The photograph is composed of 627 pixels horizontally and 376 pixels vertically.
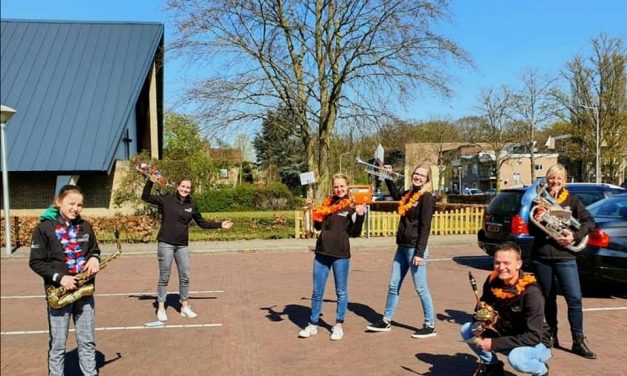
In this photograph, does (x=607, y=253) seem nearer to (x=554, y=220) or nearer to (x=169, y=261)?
(x=554, y=220)

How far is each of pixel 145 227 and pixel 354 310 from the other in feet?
35.7

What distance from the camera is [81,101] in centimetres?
2109

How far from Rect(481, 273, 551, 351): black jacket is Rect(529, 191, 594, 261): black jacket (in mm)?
1162

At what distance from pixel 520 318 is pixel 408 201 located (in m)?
2.14

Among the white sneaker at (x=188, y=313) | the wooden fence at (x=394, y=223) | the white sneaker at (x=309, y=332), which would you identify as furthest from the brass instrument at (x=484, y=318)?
the wooden fence at (x=394, y=223)

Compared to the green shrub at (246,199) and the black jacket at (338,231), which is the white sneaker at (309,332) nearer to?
the black jacket at (338,231)

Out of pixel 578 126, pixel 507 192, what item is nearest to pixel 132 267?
pixel 507 192

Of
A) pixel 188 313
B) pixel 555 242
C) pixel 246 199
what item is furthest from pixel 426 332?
pixel 246 199

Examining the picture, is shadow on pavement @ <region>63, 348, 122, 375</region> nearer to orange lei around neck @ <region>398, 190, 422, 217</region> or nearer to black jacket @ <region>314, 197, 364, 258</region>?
black jacket @ <region>314, 197, 364, 258</region>

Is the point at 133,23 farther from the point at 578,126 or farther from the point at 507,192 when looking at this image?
the point at 578,126

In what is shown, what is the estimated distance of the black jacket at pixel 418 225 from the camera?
5.72 metres

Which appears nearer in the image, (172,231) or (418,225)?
(418,225)

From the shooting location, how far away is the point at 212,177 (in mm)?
32562

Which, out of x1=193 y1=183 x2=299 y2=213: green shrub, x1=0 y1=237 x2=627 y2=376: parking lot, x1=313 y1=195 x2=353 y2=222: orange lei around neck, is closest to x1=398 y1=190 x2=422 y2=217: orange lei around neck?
x1=313 y1=195 x2=353 y2=222: orange lei around neck
